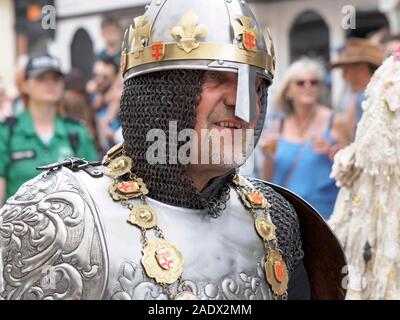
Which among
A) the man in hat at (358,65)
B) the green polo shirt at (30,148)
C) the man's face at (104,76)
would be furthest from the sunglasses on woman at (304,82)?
the man's face at (104,76)

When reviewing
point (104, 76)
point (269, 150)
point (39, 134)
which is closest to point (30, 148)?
point (39, 134)

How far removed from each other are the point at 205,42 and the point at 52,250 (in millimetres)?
742

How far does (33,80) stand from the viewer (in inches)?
250

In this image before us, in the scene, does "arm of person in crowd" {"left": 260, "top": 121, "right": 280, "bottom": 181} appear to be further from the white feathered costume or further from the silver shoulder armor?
the silver shoulder armor

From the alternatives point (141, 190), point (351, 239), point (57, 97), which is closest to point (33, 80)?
point (57, 97)

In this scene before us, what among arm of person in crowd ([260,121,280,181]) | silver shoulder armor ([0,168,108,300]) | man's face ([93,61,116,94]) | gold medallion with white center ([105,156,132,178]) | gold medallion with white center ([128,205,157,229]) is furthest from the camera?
man's face ([93,61,116,94])

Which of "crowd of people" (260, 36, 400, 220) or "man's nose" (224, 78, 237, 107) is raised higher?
"man's nose" (224, 78, 237, 107)

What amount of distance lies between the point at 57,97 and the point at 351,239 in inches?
117

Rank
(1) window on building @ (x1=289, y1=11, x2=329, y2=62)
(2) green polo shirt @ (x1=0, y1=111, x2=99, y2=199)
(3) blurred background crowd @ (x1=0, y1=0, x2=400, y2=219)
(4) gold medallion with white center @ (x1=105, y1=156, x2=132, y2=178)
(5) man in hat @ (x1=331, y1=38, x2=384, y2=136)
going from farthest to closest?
(1) window on building @ (x1=289, y1=11, x2=329, y2=62) → (2) green polo shirt @ (x1=0, y1=111, x2=99, y2=199) → (3) blurred background crowd @ (x1=0, y1=0, x2=400, y2=219) → (5) man in hat @ (x1=331, y1=38, x2=384, y2=136) → (4) gold medallion with white center @ (x1=105, y1=156, x2=132, y2=178)

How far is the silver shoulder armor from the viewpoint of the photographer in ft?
8.87

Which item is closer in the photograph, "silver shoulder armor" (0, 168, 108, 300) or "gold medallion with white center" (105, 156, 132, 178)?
"silver shoulder armor" (0, 168, 108, 300)

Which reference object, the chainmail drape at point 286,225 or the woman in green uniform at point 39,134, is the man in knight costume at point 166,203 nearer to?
the chainmail drape at point 286,225

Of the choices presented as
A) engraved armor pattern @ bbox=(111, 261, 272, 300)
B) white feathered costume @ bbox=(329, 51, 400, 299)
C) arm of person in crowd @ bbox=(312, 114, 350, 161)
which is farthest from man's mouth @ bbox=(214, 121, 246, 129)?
arm of person in crowd @ bbox=(312, 114, 350, 161)
